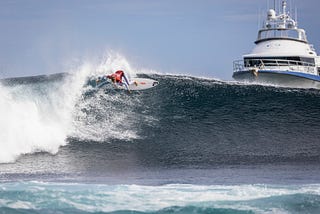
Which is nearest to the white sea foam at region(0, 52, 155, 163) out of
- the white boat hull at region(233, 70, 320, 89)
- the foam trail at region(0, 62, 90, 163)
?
the foam trail at region(0, 62, 90, 163)

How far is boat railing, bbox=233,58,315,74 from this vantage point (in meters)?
38.0

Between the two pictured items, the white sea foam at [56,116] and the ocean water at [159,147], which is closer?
the ocean water at [159,147]

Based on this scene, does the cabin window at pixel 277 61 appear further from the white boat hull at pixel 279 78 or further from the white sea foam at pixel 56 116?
the white sea foam at pixel 56 116

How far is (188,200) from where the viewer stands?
14.2 m

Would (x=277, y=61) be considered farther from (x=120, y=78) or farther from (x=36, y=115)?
(x=36, y=115)

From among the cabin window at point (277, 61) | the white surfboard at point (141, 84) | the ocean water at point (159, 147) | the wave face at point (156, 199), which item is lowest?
the wave face at point (156, 199)

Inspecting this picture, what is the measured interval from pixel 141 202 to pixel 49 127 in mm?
11006

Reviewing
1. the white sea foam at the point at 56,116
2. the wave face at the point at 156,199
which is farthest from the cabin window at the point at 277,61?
the wave face at the point at 156,199

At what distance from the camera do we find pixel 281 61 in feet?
126

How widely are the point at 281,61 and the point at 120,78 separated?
14015mm

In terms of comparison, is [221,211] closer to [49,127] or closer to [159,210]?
[159,210]

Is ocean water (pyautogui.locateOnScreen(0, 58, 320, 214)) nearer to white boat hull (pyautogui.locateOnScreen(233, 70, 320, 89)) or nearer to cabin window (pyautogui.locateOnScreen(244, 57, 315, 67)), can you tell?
white boat hull (pyautogui.locateOnScreen(233, 70, 320, 89))

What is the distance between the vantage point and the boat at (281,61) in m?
36.3

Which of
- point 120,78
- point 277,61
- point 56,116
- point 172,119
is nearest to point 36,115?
point 56,116
